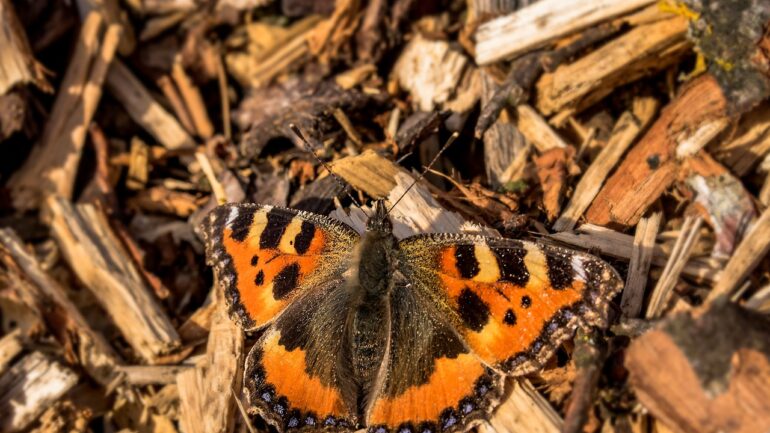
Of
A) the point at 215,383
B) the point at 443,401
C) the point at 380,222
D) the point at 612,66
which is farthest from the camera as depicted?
the point at 612,66

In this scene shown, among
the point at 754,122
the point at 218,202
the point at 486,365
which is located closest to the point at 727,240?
the point at 754,122

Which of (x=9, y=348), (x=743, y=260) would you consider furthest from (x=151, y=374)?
(x=743, y=260)

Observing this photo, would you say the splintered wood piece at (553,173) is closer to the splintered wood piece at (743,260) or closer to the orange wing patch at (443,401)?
the splintered wood piece at (743,260)

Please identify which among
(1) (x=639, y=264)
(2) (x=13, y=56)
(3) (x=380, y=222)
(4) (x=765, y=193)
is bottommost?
(4) (x=765, y=193)

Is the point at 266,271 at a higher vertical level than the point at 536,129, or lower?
higher

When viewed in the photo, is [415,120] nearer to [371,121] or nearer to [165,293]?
[371,121]

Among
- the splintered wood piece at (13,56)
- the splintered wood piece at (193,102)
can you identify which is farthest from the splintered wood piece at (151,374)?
the splintered wood piece at (13,56)

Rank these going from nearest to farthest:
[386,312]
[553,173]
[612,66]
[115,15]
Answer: [386,312], [553,173], [612,66], [115,15]

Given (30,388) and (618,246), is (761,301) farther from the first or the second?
(30,388)
